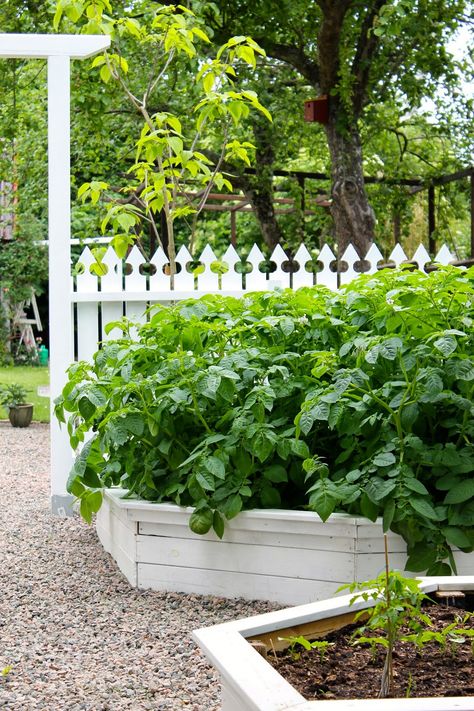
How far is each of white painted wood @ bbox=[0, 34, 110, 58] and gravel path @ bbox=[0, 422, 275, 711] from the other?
2.51 meters

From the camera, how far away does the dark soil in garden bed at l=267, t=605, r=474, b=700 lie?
1617 mm

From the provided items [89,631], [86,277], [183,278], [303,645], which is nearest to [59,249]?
[86,277]

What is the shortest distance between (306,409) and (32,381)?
10.8m

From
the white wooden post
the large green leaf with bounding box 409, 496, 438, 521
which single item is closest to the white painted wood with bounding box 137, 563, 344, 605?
the large green leaf with bounding box 409, 496, 438, 521

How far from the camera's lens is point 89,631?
3.00m

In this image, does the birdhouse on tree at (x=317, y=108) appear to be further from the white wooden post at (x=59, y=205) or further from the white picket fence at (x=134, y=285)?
the white wooden post at (x=59, y=205)

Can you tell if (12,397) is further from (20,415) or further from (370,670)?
(370,670)

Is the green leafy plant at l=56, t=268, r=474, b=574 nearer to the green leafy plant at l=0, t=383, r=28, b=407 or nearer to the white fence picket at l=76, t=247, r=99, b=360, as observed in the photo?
the white fence picket at l=76, t=247, r=99, b=360

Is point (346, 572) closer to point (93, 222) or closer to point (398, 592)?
point (398, 592)

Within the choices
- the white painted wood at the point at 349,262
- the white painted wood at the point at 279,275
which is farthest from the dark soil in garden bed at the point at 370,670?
the white painted wood at the point at 349,262

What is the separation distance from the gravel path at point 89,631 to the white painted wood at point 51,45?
8.25ft

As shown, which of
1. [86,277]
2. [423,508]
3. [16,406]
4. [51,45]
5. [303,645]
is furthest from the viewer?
[16,406]

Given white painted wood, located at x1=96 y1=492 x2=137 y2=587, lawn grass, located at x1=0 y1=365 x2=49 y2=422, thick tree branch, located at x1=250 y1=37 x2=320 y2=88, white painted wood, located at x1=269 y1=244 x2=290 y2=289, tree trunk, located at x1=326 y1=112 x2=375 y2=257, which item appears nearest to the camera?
white painted wood, located at x1=96 y1=492 x2=137 y2=587

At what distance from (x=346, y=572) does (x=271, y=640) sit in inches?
55.5
